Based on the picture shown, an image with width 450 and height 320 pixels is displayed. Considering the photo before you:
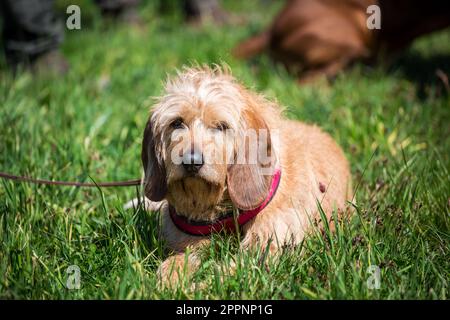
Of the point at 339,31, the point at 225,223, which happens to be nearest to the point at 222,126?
the point at 225,223

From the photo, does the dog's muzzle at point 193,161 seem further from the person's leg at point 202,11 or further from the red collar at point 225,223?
the person's leg at point 202,11

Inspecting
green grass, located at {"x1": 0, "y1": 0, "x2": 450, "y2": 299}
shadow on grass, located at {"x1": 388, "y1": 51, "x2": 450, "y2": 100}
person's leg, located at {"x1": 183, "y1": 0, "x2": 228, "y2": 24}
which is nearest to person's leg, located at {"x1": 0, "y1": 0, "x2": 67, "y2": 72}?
green grass, located at {"x1": 0, "y1": 0, "x2": 450, "y2": 299}

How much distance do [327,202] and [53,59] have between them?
177 inches

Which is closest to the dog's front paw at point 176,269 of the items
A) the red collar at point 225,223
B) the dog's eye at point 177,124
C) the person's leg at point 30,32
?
the red collar at point 225,223

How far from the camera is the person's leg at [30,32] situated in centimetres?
643

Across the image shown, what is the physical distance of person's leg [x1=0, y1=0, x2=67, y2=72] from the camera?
6430 millimetres

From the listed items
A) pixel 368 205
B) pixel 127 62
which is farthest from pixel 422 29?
pixel 368 205

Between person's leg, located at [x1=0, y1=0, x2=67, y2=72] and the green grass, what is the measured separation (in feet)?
1.09

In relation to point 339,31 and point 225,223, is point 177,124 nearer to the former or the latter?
point 225,223

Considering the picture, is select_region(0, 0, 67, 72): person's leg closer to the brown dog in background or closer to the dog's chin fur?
the brown dog in background

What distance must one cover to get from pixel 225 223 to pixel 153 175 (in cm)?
47

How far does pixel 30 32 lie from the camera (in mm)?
6547
